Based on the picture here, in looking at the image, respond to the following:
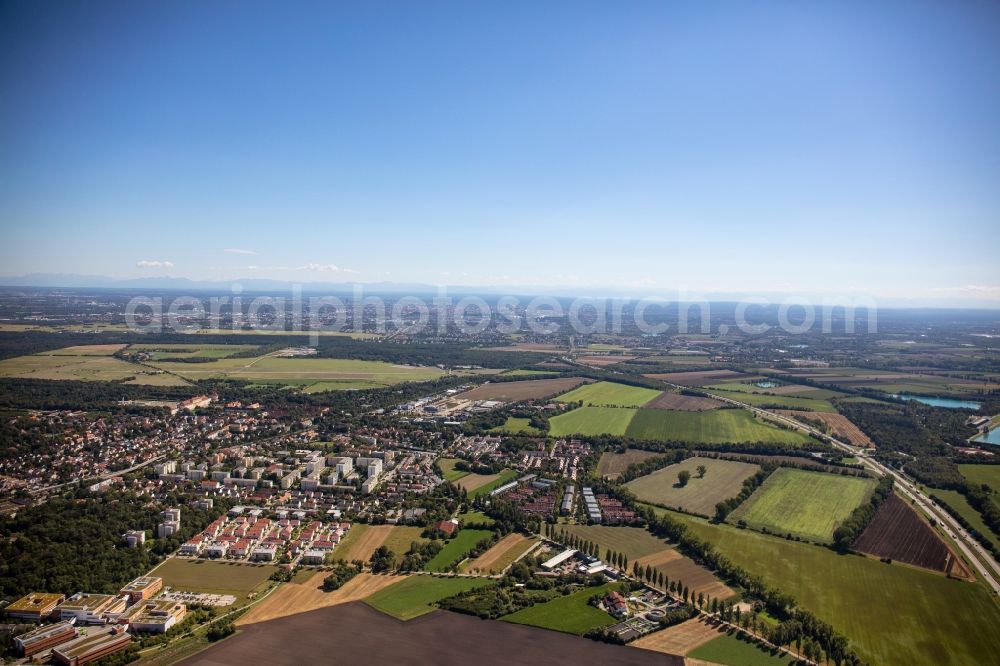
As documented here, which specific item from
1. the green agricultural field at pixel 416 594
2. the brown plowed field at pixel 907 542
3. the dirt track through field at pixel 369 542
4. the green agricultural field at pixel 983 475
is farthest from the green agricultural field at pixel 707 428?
the green agricultural field at pixel 416 594

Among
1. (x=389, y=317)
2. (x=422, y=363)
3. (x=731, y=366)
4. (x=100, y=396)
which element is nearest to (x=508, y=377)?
(x=422, y=363)

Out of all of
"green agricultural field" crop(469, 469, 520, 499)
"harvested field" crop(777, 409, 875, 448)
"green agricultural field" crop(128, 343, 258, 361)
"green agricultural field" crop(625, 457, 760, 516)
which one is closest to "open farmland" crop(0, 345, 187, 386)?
"green agricultural field" crop(128, 343, 258, 361)

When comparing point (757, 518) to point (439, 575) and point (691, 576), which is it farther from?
point (439, 575)

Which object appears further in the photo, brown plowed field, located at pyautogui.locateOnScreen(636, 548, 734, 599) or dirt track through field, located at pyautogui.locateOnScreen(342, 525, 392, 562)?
dirt track through field, located at pyautogui.locateOnScreen(342, 525, 392, 562)

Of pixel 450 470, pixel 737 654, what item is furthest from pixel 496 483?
pixel 737 654

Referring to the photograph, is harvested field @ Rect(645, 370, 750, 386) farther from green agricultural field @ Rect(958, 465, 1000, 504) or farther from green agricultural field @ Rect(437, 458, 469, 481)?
green agricultural field @ Rect(437, 458, 469, 481)

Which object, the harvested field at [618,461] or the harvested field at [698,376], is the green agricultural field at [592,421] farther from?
the harvested field at [698,376]
